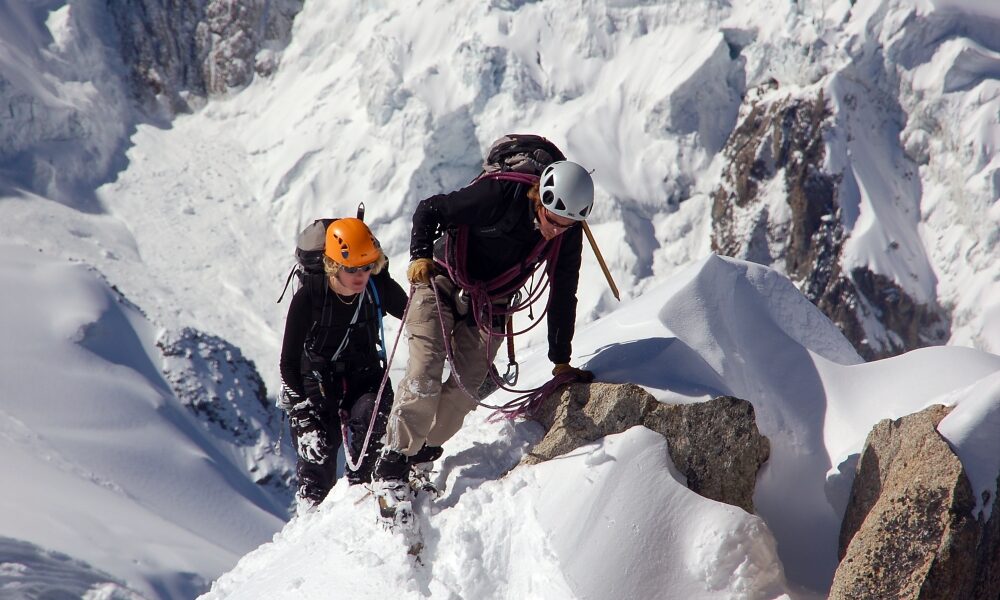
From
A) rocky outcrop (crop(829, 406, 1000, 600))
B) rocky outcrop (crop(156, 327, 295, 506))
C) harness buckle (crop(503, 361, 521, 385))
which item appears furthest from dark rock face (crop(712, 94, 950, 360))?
rocky outcrop (crop(829, 406, 1000, 600))

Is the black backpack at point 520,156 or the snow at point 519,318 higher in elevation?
the black backpack at point 520,156

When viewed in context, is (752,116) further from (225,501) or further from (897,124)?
(225,501)

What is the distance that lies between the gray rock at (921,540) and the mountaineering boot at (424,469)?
6.38 feet

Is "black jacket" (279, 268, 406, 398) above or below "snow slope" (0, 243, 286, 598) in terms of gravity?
above

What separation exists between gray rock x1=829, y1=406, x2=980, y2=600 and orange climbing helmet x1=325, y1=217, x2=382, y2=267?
2721 mm

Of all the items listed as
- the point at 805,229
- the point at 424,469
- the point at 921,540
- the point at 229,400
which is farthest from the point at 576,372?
the point at 805,229

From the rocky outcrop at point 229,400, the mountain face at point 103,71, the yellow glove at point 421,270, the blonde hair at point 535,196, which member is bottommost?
the rocky outcrop at point 229,400

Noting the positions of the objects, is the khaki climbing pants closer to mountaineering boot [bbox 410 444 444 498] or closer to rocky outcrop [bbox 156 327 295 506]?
mountaineering boot [bbox 410 444 444 498]

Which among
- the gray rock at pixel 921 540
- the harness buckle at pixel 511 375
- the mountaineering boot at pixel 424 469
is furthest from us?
the harness buckle at pixel 511 375

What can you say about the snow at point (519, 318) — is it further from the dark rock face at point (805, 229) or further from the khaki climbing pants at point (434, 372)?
the dark rock face at point (805, 229)

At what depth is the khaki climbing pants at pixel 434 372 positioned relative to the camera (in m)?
3.94

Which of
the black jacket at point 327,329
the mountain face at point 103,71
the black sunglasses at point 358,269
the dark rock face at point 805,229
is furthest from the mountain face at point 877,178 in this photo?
the black sunglasses at point 358,269

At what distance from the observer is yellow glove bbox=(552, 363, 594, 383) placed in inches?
172

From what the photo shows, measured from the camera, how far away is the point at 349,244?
4359 mm
